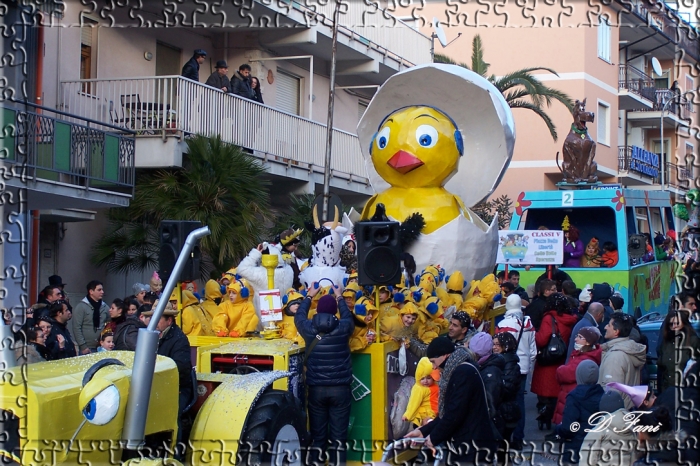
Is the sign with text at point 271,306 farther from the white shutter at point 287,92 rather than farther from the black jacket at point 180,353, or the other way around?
the white shutter at point 287,92

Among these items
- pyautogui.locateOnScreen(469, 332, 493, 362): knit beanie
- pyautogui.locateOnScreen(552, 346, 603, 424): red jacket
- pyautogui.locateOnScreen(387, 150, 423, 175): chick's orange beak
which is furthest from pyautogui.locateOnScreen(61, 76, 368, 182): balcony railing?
pyautogui.locateOnScreen(469, 332, 493, 362): knit beanie

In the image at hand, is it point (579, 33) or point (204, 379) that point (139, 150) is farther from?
point (579, 33)

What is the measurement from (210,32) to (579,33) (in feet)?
49.6

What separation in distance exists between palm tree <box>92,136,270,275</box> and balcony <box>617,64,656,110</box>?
70.8 feet

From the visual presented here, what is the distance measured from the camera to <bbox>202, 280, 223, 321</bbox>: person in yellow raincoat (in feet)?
32.1

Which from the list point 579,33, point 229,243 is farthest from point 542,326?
point 579,33

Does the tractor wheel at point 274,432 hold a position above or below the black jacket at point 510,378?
below

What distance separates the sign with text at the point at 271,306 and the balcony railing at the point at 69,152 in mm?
3765

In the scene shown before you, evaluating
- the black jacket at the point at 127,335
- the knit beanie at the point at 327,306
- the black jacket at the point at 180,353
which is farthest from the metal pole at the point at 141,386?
the knit beanie at the point at 327,306

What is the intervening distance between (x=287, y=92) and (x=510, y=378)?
44.2 feet

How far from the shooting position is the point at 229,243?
1334cm

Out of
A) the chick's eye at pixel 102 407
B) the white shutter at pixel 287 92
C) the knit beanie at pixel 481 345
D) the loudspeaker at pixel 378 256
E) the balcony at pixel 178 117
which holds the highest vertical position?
the white shutter at pixel 287 92

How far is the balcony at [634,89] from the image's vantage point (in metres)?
32.6

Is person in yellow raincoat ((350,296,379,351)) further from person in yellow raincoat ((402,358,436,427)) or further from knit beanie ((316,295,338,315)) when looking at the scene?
person in yellow raincoat ((402,358,436,427))
